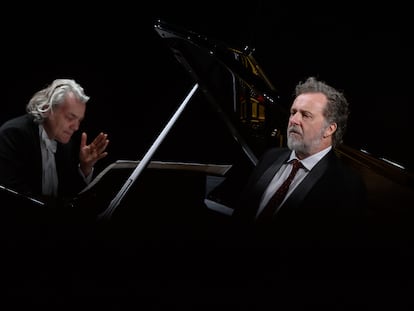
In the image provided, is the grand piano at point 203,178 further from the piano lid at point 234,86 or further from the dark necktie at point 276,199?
the dark necktie at point 276,199

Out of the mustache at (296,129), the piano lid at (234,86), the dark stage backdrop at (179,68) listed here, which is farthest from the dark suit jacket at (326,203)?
the dark stage backdrop at (179,68)

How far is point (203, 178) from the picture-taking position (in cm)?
249

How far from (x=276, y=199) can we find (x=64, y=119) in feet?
3.95

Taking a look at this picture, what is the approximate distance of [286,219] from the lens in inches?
66.3

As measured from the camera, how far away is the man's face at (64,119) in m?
2.24

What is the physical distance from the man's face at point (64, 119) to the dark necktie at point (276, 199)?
3.75 ft

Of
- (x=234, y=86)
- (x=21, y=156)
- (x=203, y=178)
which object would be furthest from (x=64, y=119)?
(x=234, y=86)

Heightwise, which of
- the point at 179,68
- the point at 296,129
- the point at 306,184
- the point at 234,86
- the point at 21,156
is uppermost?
the point at 179,68

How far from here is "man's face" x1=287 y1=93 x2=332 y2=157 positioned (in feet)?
5.91

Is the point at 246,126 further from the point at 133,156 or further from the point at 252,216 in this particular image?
the point at 133,156

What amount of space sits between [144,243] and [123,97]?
294 cm

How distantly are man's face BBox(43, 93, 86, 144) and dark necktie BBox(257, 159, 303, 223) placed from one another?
114 cm

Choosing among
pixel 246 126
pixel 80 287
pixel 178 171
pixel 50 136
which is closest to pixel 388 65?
pixel 246 126

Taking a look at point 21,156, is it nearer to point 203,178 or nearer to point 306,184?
point 203,178
